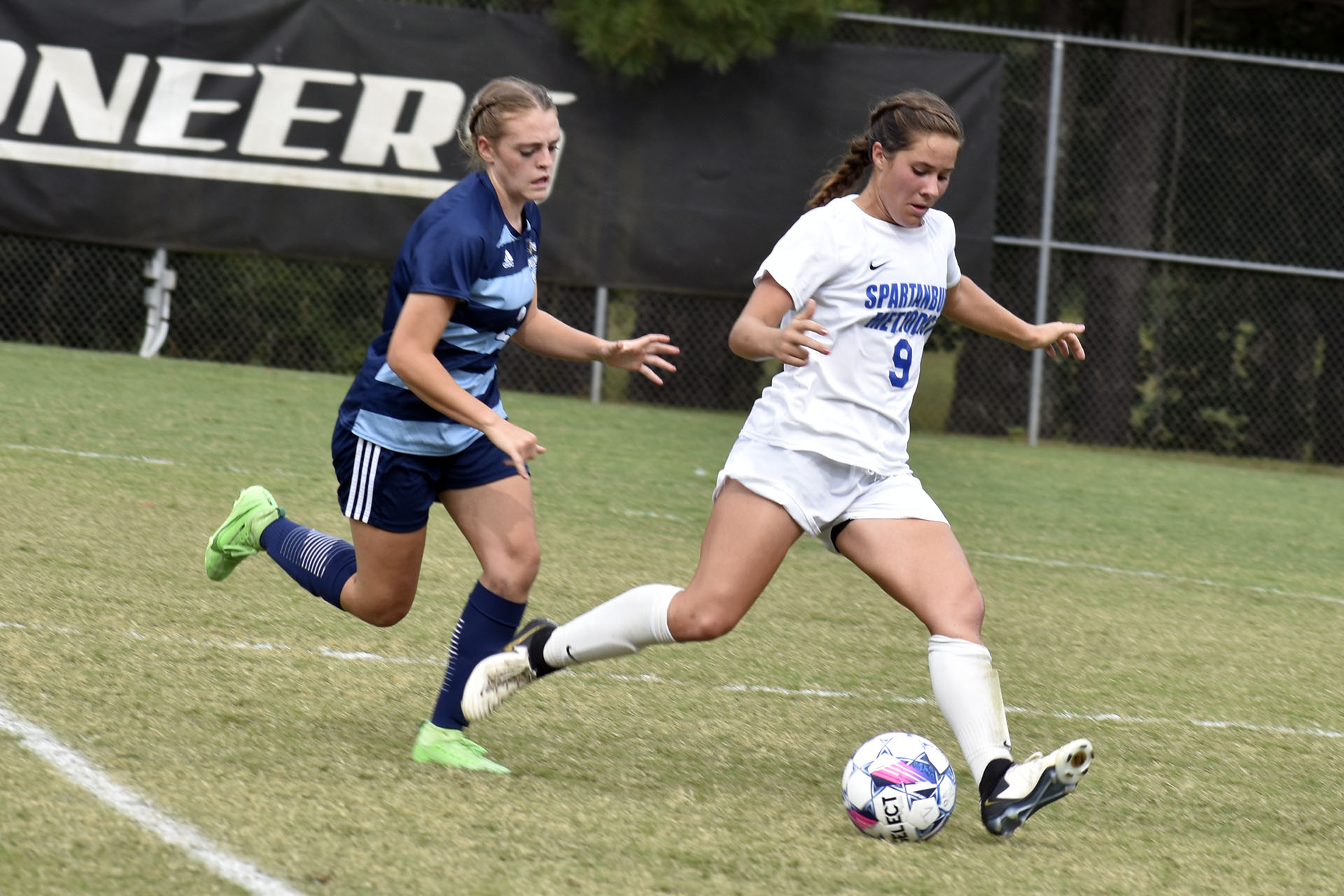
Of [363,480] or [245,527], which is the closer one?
[363,480]

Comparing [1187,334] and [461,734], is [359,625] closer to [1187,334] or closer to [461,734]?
[461,734]

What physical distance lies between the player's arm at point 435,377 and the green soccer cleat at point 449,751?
75cm

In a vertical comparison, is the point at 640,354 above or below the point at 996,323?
below

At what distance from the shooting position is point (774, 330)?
3799mm

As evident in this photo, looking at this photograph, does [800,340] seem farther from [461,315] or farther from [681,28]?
[681,28]

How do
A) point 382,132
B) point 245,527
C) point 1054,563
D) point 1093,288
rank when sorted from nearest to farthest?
point 245,527, point 1054,563, point 382,132, point 1093,288

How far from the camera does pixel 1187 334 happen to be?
14.3 metres

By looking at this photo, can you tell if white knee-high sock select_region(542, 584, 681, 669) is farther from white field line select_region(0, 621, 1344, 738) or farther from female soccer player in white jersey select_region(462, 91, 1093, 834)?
white field line select_region(0, 621, 1344, 738)

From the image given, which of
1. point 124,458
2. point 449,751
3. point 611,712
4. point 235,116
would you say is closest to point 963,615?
point 611,712

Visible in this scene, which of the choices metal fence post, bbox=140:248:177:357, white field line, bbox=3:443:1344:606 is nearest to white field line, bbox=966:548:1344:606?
white field line, bbox=3:443:1344:606

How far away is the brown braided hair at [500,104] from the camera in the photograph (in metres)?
3.87

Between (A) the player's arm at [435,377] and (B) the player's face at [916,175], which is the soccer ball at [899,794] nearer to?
(A) the player's arm at [435,377]

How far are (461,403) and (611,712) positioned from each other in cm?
133

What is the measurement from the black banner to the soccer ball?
894 cm
